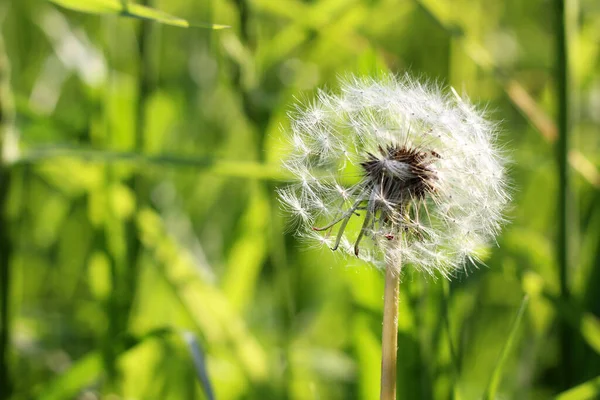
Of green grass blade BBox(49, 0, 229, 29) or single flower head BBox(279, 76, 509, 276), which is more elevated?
green grass blade BBox(49, 0, 229, 29)

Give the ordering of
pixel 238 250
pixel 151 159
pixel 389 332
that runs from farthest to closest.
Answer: pixel 238 250 < pixel 151 159 < pixel 389 332

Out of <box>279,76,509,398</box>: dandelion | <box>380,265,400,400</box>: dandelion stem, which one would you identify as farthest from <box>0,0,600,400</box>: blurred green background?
<box>380,265,400,400</box>: dandelion stem

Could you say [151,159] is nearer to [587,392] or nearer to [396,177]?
[396,177]

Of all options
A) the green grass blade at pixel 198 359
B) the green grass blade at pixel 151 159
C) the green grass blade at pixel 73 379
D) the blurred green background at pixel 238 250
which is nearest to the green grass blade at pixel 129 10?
the blurred green background at pixel 238 250

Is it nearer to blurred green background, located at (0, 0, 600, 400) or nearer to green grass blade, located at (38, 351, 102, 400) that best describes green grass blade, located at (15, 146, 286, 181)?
blurred green background, located at (0, 0, 600, 400)

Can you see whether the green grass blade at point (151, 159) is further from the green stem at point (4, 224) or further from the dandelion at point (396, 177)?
the dandelion at point (396, 177)

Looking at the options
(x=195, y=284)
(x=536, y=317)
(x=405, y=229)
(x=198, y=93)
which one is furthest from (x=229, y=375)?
(x=198, y=93)

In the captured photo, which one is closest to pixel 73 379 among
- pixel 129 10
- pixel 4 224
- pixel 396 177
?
pixel 4 224
